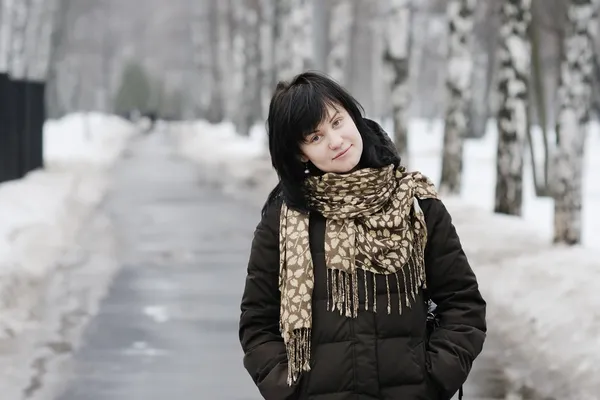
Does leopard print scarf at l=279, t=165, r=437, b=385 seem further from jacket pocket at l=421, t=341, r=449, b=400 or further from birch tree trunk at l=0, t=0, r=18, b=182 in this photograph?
birch tree trunk at l=0, t=0, r=18, b=182

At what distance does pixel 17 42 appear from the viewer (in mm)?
50594

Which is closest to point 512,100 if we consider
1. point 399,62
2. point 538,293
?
point 399,62

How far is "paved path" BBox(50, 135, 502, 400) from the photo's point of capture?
8289mm

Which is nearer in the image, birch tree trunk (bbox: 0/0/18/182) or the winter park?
the winter park

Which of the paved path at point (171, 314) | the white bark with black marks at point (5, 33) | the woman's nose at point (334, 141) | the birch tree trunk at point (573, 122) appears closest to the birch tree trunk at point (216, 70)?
the white bark with black marks at point (5, 33)

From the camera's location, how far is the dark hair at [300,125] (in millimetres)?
3871

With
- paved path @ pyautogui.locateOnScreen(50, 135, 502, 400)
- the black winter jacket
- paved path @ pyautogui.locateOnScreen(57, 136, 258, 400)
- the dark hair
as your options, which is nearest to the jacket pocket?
the black winter jacket

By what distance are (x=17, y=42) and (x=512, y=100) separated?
35232 mm

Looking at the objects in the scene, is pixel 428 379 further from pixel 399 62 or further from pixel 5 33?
pixel 5 33

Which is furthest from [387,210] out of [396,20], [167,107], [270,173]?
[167,107]

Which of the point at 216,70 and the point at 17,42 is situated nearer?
the point at 17,42

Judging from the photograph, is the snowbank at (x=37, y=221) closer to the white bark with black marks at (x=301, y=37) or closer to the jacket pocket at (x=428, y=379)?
the white bark with black marks at (x=301, y=37)

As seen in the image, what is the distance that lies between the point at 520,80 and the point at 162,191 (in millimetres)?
9762

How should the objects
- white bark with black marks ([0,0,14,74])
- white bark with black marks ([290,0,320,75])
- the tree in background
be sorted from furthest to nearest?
the tree in background → white bark with black marks ([0,0,14,74]) → white bark with black marks ([290,0,320,75])
